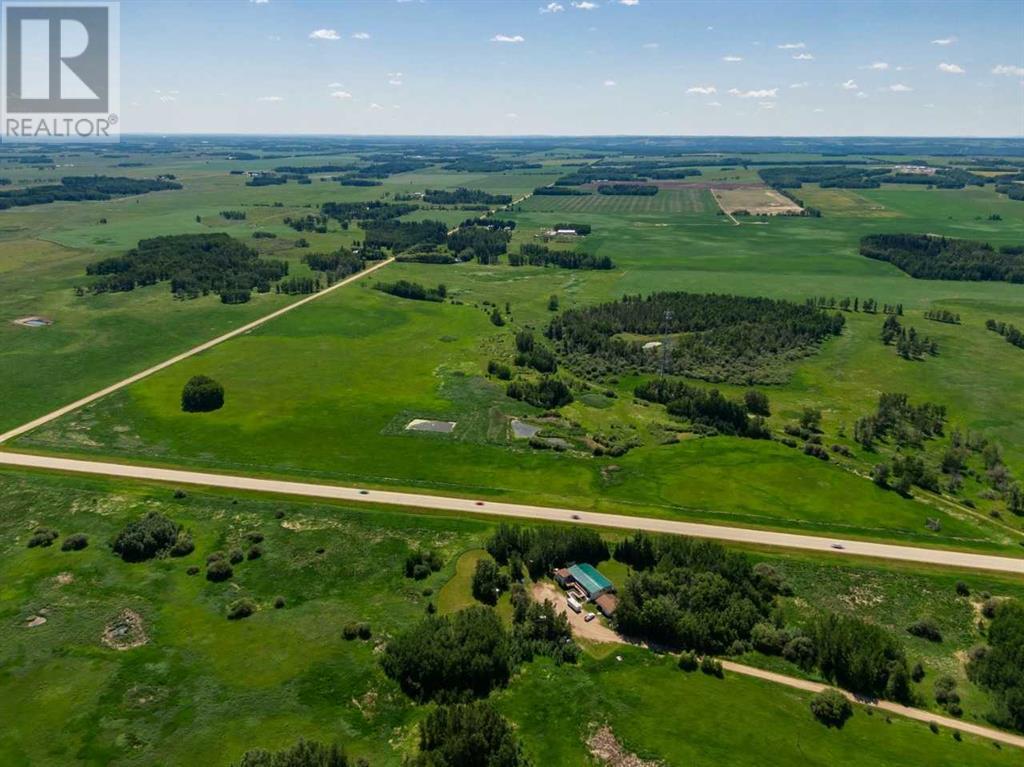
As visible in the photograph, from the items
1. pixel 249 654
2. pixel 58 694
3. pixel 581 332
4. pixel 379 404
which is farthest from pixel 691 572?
pixel 581 332

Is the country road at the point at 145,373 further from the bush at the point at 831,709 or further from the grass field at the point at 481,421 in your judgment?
the bush at the point at 831,709

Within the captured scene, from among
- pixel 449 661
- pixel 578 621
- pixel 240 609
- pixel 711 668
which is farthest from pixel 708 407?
pixel 240 609

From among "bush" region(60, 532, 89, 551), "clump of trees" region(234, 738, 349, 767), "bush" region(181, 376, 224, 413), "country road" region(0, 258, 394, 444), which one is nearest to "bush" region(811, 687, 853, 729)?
"clump of trees" region(234, 738, 349, 767)

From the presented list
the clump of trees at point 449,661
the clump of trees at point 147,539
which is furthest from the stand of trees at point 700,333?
the clump of trees at point 147,539

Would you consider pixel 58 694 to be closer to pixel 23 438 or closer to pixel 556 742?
pixel 556 742

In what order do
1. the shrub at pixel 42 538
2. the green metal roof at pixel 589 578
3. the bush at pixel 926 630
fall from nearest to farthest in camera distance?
the bush at pixel 926 630, the green metal roof at pixel 589 578, the shrub at pixel 42 538

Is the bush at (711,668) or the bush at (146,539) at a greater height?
the bush at (146,539)

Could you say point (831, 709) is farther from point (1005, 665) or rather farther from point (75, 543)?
point (75, 543)
